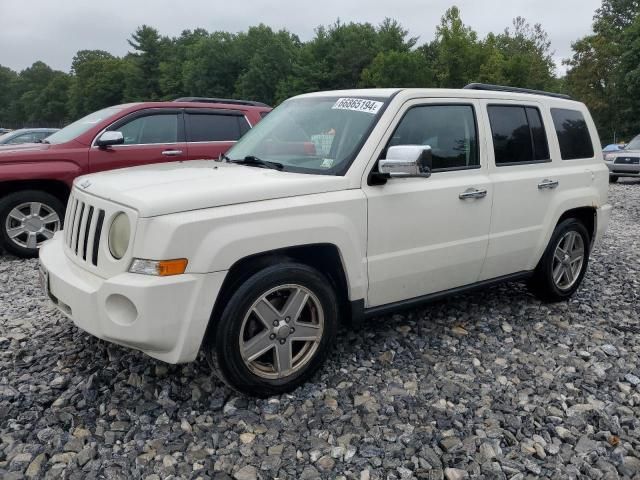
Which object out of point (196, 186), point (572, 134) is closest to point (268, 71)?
point (572, 134)

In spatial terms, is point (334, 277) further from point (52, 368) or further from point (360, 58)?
point (360, 58)

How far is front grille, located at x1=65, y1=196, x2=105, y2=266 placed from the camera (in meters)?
3.07

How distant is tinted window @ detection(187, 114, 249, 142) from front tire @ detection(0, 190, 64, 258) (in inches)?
74.2

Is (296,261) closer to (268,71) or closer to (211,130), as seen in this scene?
(211,130)

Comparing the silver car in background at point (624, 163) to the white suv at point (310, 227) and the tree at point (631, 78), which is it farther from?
the tree at point (631, 78)

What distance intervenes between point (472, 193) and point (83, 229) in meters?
2.48

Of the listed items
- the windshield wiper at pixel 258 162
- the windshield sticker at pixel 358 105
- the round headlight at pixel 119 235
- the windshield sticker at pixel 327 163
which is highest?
the windshield sticker at pixel 358 105

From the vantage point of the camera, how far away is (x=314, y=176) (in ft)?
11.0

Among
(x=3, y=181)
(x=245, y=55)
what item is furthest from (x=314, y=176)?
(x=245, y=55)

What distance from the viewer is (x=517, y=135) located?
14.5 ft

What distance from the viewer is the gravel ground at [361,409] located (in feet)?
8.93

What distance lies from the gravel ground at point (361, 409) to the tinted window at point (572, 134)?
1460mm

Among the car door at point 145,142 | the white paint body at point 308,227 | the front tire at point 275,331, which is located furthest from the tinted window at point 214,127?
the front tire at point 275,331

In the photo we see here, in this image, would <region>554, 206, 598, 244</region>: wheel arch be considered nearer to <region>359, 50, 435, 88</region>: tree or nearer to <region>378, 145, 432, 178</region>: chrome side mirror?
<region>378, 145, 432, 178</region>: chrome side mirror
